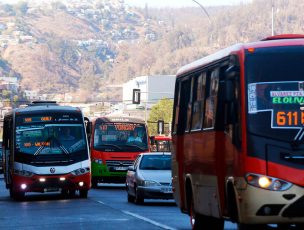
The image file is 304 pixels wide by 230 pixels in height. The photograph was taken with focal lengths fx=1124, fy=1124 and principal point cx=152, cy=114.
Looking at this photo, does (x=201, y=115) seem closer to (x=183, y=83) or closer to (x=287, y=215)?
(x=183, y=83)

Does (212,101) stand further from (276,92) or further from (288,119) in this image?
(288,119)

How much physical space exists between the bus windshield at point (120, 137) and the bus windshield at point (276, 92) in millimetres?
29253

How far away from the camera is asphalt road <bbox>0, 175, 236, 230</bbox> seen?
21234mm

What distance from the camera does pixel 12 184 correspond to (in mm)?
33469

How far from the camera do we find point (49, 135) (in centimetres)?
3391

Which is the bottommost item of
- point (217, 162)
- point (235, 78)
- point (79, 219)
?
point (79, 219)

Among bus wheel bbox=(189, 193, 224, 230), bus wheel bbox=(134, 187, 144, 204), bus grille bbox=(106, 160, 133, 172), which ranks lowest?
bus wheel bbox=(134, 187, 144, 204)

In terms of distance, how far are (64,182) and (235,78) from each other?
63.7ft

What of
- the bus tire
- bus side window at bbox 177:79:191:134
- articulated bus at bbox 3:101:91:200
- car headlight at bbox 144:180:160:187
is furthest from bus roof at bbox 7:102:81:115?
the bus tire

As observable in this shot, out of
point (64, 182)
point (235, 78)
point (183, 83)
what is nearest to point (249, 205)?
point (235, 78)

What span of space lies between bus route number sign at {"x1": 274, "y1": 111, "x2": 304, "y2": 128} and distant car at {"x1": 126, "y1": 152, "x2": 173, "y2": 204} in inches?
614

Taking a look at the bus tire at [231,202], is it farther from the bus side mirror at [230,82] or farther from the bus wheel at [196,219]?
the bus wheel at [196,219]

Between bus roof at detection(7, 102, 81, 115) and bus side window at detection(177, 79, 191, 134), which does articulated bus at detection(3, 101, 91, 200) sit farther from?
bus side window at detection(177, 79, 191, 134)

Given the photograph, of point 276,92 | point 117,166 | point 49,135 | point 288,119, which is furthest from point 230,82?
point 117,166
